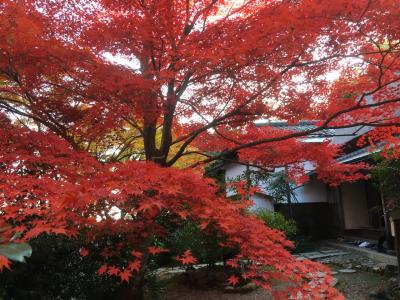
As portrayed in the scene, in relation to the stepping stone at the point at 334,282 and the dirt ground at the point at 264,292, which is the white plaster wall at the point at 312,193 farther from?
the stepping stone at the point at 334,282

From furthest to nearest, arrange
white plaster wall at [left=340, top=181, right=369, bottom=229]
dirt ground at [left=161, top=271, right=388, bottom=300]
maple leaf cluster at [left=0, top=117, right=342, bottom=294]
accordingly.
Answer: white plaster wall at [left=340, top=181, right=369, bottom=229]
dirt ground at [left=161, top=271, right=388, bottom=300]
maple leaf cluster at [left=0, top=117, right=342, bottom=294]

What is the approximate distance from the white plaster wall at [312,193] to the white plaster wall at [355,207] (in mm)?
2244

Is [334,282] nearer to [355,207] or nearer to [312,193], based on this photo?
[355,207]

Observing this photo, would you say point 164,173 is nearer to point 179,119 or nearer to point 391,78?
point 179,119

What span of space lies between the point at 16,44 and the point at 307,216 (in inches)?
561

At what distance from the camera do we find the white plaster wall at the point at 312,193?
17484 millimetres

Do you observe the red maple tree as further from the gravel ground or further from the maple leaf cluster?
the gravel ground

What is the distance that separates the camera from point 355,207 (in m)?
14.9

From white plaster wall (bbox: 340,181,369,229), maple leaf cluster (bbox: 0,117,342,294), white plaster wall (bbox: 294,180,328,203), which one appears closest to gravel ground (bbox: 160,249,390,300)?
maple leaf cluster (bbox: 0,117,342,294)

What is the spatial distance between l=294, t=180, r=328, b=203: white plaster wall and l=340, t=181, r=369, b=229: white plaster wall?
2.24m

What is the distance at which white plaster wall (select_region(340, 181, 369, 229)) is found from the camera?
14.7 m

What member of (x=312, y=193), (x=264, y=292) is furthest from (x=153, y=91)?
(x=312, y=193)

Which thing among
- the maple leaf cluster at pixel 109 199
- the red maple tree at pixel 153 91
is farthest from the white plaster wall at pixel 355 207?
the maple leaf cluster at pixel 109 199

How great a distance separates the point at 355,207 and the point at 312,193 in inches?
116
